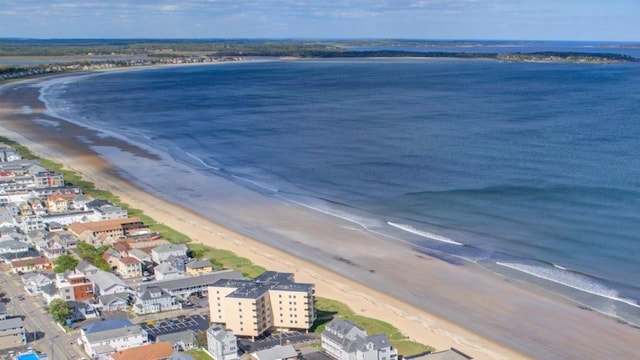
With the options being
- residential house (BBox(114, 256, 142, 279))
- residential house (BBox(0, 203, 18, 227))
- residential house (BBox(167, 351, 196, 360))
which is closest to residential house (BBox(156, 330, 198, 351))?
residential house (BBox(167, 351, 196, 360))

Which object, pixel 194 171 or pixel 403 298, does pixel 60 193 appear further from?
pixel 403 298

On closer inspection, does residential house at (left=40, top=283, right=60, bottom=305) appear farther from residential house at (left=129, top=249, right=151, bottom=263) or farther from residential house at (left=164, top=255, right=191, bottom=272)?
residential house at (left=164, top=255, right=191, bottom=272)

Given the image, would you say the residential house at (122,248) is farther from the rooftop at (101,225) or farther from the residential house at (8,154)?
the residential house at (8,154)

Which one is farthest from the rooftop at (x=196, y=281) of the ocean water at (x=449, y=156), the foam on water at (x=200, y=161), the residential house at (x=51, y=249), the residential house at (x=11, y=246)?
the foam on water at (x=200, y=161)

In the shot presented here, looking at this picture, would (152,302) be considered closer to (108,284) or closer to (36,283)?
(108,284)

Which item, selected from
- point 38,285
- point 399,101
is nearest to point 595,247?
point 38,285

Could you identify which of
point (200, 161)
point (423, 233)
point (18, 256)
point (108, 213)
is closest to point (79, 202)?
point (108, 213)
